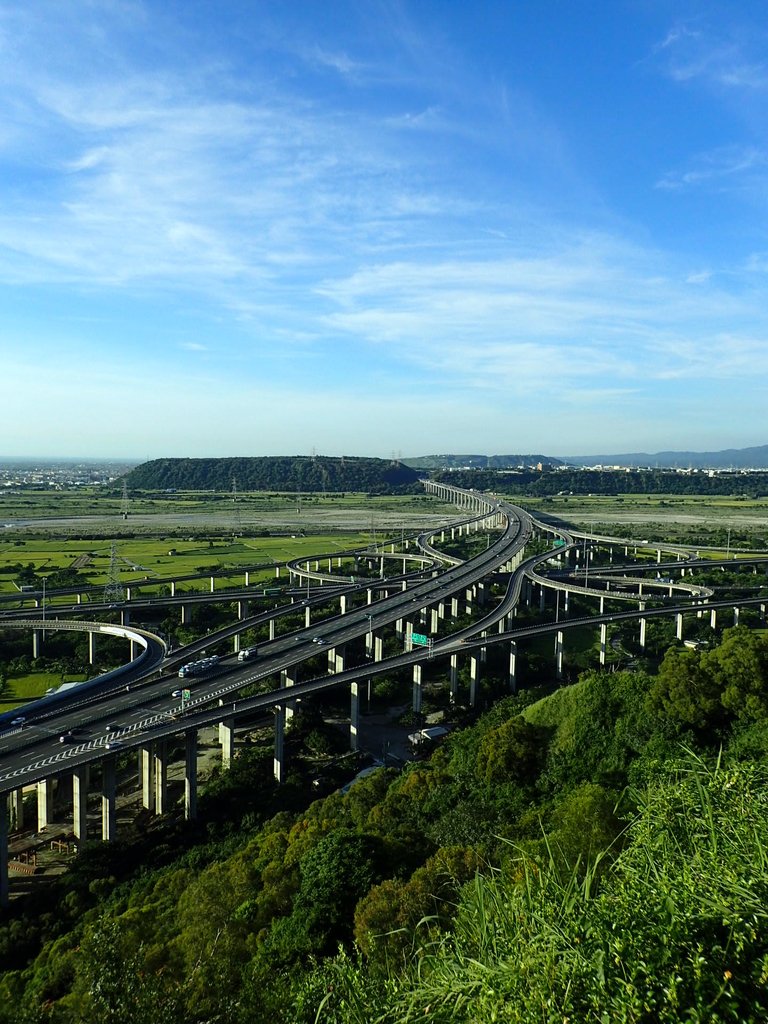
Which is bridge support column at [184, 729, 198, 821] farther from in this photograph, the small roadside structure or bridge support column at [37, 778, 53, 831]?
the small roadside structure

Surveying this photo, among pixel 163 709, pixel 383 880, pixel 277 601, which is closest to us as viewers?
Answer: pixel 383 880

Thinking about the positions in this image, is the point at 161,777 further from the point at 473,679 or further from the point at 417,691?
the point at 473,679

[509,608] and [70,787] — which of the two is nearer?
[70,787]

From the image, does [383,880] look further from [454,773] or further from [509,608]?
[509,608]

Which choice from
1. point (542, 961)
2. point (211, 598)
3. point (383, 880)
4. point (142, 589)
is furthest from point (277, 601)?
point (542, 961)

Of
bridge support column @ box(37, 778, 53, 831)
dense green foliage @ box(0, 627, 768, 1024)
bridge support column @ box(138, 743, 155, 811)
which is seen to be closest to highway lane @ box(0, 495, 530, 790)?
bridge support column @ box(138, 743, 155, 811)

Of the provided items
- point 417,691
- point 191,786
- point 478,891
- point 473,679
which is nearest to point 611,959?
point 478,891

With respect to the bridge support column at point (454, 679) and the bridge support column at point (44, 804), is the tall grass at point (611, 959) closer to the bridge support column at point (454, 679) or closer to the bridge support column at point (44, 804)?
the bridge support column at point (44, 804)

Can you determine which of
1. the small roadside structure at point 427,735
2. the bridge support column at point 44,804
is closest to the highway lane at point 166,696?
the bridge support column at point 44,804
